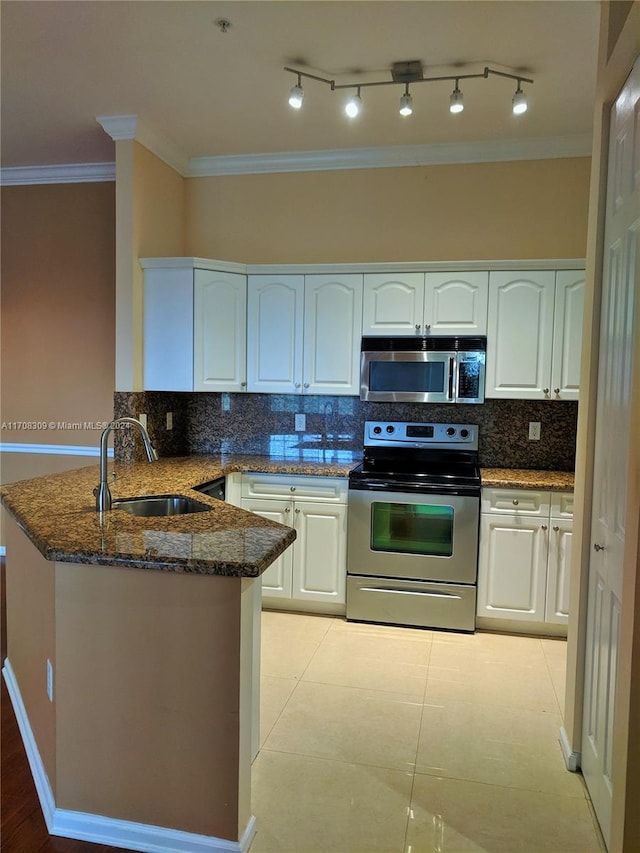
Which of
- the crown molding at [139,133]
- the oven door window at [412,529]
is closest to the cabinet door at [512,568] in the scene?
the oven door window at [412,529]

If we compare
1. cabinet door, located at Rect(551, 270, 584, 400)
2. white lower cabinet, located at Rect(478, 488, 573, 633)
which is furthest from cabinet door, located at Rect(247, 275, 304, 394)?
cabinet door, located at Rect(551, 270, 584, 400)

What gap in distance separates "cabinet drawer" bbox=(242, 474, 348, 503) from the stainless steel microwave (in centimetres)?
61

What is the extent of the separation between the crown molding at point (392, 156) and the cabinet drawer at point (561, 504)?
212cm

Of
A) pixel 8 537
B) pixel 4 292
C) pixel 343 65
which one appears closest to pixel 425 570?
pixel 8 537

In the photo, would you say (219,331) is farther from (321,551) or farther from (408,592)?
(408,592)

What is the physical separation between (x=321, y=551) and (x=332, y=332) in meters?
1.38

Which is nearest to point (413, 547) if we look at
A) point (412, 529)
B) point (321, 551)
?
point (412, 529)

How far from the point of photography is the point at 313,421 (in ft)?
13.1

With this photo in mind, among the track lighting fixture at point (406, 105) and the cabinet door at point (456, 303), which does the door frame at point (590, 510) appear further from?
the cabinet door at point (456, 303)

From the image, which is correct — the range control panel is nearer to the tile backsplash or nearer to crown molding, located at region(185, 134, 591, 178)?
the tile backsplash

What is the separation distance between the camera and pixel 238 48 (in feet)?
8.46

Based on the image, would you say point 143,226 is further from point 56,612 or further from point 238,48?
point 56,612

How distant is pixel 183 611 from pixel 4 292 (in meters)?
3.66

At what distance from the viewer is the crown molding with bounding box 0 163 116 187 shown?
159 inches
